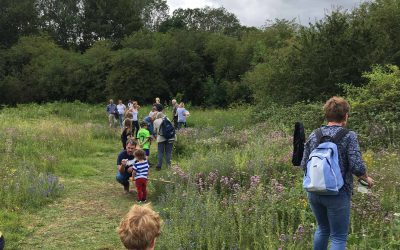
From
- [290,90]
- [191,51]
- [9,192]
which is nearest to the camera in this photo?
[9,192]

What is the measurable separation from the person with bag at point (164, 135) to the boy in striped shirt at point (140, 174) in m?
2.62

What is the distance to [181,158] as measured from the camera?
12656 mm

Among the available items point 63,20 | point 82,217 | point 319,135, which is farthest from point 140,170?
point 63,20

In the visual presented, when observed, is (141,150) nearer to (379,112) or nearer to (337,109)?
(337,109)

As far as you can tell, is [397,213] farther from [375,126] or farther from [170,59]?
[170,59]

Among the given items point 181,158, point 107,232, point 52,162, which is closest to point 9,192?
point 107,232

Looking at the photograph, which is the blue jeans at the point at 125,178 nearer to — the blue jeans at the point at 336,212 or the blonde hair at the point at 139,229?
the blue jeans at the point at 336,212

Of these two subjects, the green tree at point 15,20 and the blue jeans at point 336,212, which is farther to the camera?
the green tree at point 15,20

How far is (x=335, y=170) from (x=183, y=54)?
35.0 m

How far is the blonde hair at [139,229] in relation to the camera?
2869 mm

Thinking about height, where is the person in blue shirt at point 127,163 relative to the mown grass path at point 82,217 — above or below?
above

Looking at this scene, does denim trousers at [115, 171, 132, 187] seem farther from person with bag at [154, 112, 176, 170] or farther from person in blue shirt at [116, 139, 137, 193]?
person with bag at [154, 112, 176, 170]

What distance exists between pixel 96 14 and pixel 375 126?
51393 mm

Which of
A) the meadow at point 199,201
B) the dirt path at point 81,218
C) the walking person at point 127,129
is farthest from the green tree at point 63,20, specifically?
the dirt path at point 81,218
